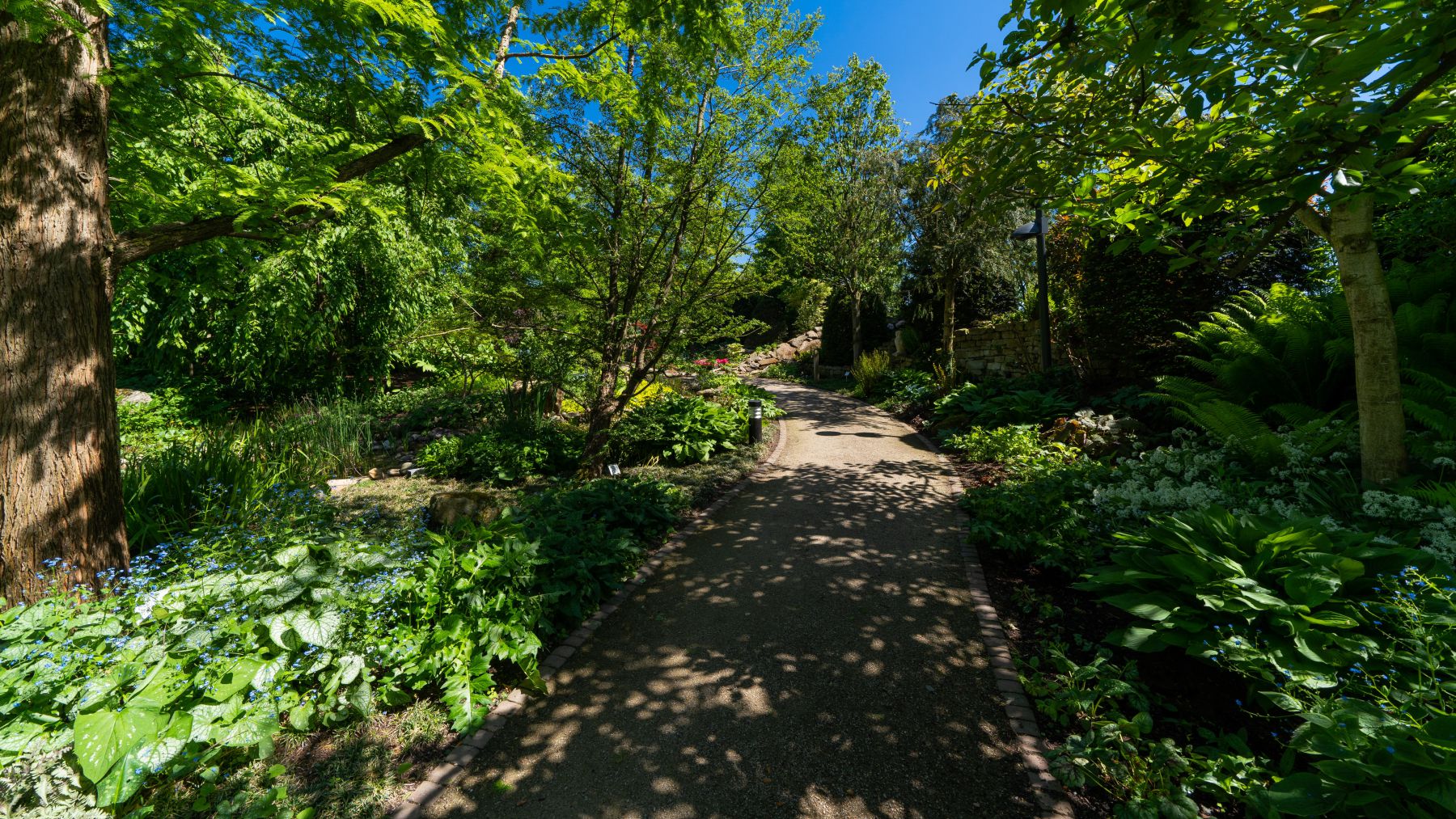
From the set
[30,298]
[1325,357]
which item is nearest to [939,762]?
[30,298]

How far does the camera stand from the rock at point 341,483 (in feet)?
20.1

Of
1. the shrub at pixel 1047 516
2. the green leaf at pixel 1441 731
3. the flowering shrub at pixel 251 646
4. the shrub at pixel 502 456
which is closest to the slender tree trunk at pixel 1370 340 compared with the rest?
the shrub at pixel 1047 516

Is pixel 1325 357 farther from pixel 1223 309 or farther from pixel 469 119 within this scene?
pixel 469 119

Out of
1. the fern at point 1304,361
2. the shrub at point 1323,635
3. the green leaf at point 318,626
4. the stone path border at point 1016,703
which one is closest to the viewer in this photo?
the shrub at point 1323,635

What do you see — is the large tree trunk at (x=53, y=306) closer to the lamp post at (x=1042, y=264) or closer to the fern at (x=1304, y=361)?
the fern at (x=1304, y=361)

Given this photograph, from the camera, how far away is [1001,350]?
1098cm

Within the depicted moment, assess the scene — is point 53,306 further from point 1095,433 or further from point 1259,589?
point 1095,433

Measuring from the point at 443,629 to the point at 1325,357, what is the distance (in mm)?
7870

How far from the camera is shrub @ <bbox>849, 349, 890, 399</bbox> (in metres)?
13.7

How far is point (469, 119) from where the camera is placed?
3.12 meters

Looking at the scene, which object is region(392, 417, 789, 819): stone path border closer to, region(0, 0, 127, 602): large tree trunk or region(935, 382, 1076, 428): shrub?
region(0, 0, 127, 602): large tree trunk

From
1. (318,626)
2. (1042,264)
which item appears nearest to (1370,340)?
(1042,264)

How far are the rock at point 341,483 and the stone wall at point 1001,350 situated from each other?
11.7m

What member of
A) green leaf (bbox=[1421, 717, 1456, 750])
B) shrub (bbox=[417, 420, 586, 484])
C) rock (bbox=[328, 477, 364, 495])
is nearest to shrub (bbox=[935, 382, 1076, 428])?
green leaf (bbox=[1421, 717, 1456, 750])
